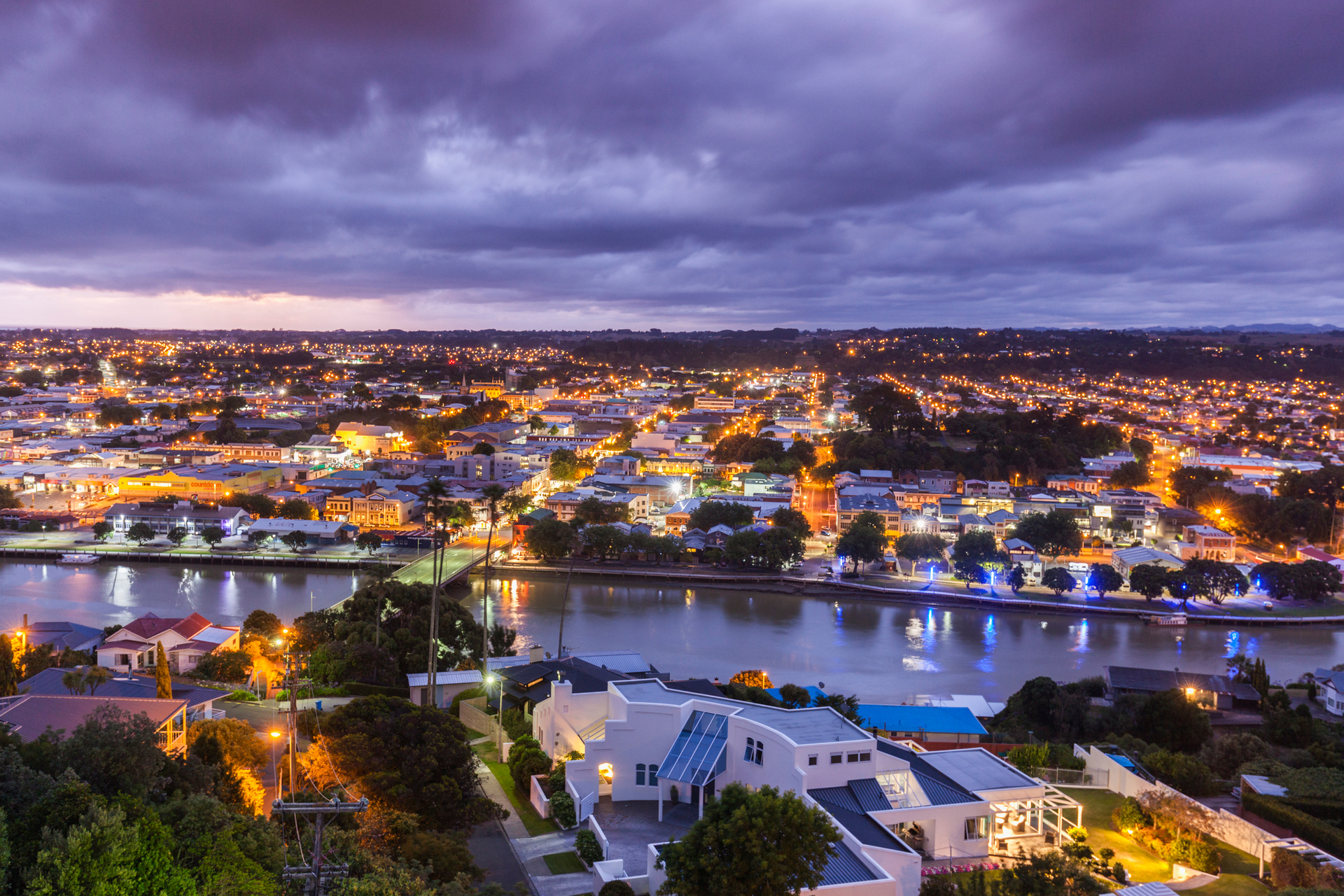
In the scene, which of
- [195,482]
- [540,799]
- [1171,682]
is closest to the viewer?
[540,799]

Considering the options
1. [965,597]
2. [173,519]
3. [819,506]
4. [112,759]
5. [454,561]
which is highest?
[112,759]

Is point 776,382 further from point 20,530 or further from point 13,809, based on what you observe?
point 13,809

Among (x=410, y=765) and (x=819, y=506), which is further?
(x=819, y=506)

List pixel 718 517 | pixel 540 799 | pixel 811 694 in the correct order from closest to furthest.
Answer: pixel 540 799 < pixel 811 694 < pixel 718 517

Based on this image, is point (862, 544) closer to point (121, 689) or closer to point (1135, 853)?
point (1135, 853)

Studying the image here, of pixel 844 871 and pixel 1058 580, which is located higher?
pixel 844 871

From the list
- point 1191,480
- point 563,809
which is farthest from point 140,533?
point 1191,480
